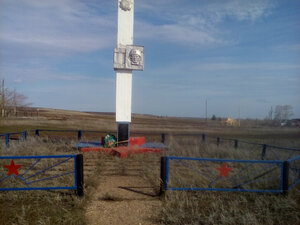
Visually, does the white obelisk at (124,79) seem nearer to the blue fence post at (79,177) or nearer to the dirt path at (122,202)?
the dirt path at (122,202)

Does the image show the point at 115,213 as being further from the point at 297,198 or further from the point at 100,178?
the point at 297,198

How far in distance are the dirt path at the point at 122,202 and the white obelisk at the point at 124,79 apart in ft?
12.5

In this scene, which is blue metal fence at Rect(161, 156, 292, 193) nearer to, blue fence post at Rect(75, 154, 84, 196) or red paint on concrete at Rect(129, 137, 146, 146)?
blue fence post at Rect(75, 154, 84, 196)

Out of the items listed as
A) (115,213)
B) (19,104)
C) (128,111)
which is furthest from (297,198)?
(19,104)

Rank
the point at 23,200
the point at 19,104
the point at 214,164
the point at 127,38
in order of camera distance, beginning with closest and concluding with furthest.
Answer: the point at 23,200 → the point at 214,164 → the point at 127,38 → the point at 19,104

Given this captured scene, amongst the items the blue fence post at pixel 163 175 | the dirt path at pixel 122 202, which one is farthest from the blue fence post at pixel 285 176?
the dirt path at pixel 122 202

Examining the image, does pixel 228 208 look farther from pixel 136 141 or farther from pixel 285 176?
pixel 136 141

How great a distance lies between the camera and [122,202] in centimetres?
482

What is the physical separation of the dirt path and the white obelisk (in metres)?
3.81

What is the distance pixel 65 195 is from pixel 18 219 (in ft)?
3.67

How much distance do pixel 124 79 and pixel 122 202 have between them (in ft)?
21.2

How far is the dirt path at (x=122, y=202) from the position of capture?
417 centimetres

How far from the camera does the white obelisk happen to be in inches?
402

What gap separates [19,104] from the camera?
49.5 m
